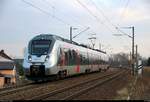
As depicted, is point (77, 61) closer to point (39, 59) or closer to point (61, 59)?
point (61, 59)

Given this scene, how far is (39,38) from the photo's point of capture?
3023cm

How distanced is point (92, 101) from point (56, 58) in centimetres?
1332

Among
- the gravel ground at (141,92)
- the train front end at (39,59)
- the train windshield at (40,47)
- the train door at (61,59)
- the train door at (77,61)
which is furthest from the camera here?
the train door at (77,61)

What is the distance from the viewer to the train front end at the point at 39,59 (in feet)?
94.2

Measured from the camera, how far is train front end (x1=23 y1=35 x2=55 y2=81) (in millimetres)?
28719

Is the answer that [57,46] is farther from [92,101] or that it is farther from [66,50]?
[92,101]

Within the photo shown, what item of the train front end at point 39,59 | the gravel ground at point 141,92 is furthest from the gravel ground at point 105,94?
the train front end at point 39,59

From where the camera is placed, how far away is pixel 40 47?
29609mm

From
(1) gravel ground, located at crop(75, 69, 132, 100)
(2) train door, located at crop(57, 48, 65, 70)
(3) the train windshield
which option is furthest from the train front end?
(1) gravel ground, located at crop(75, 69, 132, 100)

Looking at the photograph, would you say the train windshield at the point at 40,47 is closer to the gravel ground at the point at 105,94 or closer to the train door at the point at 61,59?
the train door at the point at 61,59

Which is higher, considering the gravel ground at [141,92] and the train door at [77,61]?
the train door at [77,61]

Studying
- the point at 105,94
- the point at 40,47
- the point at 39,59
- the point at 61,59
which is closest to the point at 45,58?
the point at 39,59

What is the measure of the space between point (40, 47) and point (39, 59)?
3.42 ft

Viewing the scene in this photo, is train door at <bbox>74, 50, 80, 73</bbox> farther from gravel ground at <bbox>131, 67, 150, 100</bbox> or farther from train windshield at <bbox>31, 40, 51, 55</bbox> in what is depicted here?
gravel ground at <bbox>131, 67, 150, 100</bbox>
